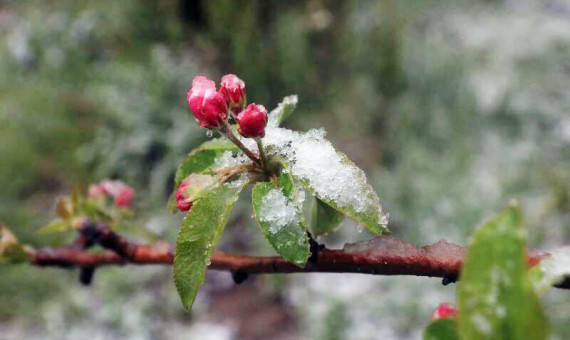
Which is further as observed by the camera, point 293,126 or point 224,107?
point 293,126

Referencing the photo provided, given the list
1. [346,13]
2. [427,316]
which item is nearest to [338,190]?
[427,316]

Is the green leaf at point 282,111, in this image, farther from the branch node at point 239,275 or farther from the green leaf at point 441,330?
the green leaf at point 441,330

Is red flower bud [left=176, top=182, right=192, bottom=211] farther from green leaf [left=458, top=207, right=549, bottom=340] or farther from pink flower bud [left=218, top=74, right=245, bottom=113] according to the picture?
green leaf [left=458, top=207, right=549, bottom=340]

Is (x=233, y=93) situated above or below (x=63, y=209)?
above

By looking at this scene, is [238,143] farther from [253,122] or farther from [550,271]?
[550,271]

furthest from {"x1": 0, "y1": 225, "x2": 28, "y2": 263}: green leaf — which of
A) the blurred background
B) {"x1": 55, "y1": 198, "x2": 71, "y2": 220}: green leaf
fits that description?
the blurred background

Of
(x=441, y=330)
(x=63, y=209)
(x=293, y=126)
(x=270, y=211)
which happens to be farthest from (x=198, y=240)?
(x=293, y=126)

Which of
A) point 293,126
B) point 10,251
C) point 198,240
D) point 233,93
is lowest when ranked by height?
point 10,251
